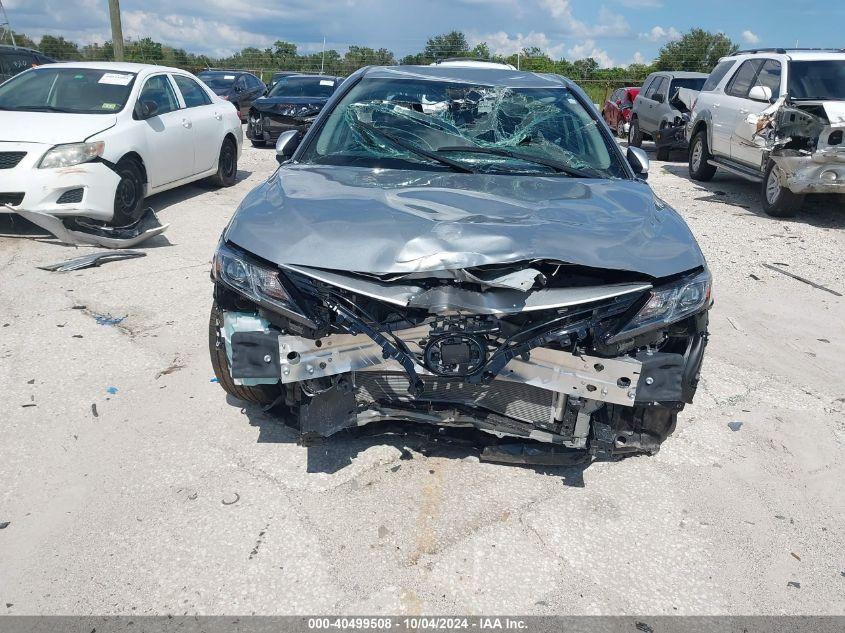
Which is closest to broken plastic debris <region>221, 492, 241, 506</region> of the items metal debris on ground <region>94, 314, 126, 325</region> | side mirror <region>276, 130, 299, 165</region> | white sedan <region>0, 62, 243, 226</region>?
side mirror <region>276, 130, 299, 165</region>

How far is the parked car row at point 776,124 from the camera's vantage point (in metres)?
8.32

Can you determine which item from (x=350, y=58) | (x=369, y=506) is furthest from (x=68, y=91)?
(x=350, y=58)

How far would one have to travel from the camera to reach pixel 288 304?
2.72 metres

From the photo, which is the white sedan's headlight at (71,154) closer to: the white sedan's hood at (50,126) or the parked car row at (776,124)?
the white sedan's hood at (50,126)

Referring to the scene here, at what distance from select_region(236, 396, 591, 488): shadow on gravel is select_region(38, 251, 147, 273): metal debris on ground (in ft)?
11.1

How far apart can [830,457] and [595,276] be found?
6.27 ft

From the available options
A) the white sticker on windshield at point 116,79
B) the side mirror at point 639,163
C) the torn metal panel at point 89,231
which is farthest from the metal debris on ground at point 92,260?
the side mirror at point 639,163

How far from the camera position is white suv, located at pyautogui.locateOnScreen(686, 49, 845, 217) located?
830 cm

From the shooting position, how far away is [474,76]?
454 cm

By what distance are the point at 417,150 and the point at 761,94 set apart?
6.96 meters

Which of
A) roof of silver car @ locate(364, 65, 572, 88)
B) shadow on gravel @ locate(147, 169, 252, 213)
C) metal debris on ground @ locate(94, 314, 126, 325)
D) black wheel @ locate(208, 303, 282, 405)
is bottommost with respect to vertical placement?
shadow on gravel @ locate(147, 169, 252, 213)

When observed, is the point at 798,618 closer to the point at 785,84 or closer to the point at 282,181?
the point at 282,181

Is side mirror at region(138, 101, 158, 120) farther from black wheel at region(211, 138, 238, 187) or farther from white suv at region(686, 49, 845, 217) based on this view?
white suv at region(686, 49, 845, 217)

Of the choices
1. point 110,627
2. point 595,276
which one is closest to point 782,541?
point 595,276
